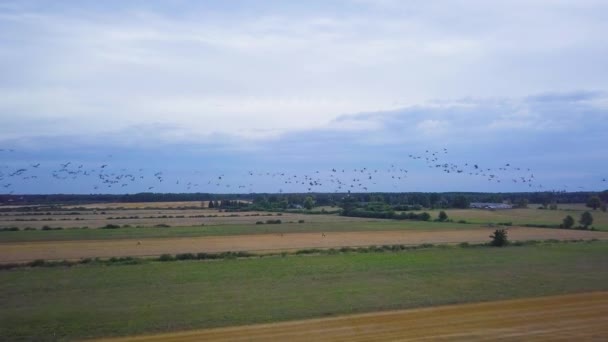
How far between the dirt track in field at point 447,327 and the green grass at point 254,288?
110cm

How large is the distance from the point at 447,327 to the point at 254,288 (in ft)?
33.3

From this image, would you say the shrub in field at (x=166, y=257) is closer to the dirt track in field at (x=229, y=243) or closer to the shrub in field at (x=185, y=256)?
the shrub in field at (x=185, y=256)

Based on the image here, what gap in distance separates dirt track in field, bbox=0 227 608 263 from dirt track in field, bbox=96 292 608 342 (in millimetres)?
26717

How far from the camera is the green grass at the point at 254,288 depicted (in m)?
19.2

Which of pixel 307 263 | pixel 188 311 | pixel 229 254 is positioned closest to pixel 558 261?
pixel 307 263

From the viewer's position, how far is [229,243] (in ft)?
172

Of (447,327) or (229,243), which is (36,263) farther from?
(447,327)

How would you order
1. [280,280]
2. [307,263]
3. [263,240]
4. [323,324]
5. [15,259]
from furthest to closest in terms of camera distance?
[263,240] → [15,259] → [307,263] → [280,280] → [323,324]

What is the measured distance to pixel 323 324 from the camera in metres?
18.5

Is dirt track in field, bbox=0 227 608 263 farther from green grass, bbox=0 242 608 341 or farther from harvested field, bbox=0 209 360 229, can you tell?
harvested field, bbox=0 209 360 229

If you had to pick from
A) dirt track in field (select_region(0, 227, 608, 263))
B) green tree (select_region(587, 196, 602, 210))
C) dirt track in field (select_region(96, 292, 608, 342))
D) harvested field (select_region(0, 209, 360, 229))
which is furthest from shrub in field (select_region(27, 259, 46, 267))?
green tree (select_region(587, 196, 602, 210))

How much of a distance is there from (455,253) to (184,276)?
20.4 meters

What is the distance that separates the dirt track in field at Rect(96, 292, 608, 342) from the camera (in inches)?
659

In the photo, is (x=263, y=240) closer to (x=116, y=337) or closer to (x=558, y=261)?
(x=558, y=261)
